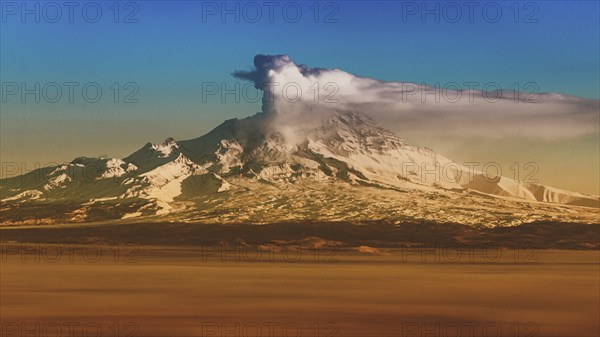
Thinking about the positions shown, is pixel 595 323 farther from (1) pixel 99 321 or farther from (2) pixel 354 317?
(1) pixel 99 321

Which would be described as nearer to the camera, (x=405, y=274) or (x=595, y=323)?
(x=595, y=323)

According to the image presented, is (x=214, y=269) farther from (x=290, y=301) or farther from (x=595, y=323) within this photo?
(x=595, y=323)

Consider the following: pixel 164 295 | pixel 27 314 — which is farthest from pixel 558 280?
pixel 27 314

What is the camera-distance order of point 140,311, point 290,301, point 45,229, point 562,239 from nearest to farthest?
1. point 140,311
2. point 290,301
3. point 562,239
4. point 45,229

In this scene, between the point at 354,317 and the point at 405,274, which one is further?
the point at 405,274

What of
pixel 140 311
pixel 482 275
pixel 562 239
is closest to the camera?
pixel 140 311

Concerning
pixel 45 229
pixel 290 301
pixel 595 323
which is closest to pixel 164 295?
pixel 290 301

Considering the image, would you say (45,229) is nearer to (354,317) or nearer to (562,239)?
(562,239)

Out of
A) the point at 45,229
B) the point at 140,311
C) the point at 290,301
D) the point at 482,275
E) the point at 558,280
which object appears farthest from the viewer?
the point at 45,229

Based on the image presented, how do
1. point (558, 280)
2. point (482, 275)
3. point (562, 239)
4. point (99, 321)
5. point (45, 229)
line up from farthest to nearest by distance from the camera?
point (45, 229), point (562, 239), point (482, 275), point (558, 280), point (99, 321)
